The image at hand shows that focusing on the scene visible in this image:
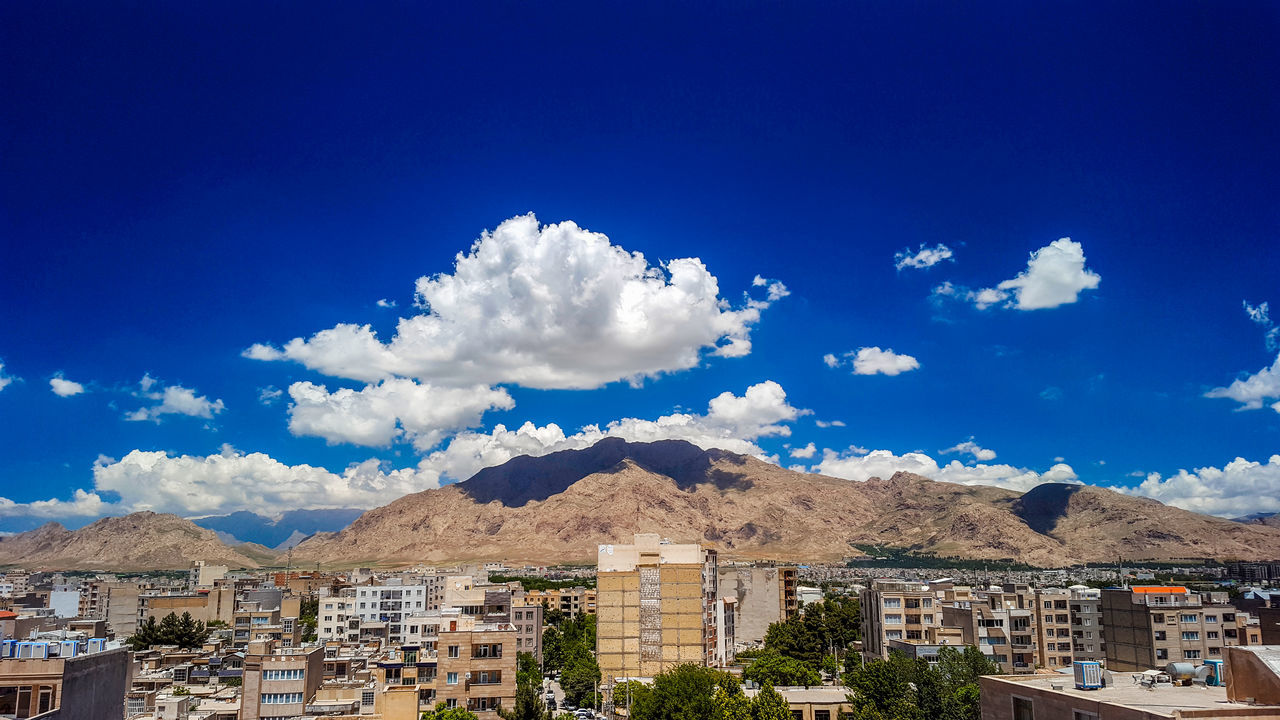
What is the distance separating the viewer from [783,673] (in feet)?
266

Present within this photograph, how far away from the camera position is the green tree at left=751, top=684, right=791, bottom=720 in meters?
53.1

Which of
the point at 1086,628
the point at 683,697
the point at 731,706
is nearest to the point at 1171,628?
the point at 1086,628

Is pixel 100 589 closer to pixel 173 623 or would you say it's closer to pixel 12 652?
pixel 173 623

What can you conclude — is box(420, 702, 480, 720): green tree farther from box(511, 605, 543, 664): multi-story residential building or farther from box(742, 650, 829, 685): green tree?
box(511, 605, 543, 664): multi-story residential building

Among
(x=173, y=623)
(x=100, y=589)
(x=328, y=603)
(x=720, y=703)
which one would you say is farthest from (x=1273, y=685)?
(x=100, y=589)

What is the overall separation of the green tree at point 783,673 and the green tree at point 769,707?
25.7m

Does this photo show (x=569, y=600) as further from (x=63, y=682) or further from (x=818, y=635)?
(x=63, y=682)

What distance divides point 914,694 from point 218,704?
1938 inches

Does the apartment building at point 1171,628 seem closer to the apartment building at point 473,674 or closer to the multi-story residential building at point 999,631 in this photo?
the multi-story residential building at point 999,631

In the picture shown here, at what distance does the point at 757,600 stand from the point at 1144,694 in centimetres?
11205

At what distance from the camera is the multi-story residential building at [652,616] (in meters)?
88.6

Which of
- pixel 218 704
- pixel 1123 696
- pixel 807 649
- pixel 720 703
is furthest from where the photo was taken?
pixel 807 649

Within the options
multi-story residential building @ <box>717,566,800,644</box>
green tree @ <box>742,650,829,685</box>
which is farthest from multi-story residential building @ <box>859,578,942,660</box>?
multi-story residential building @ <box>717,566,800,644</box>

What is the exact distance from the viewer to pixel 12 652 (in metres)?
30.8
